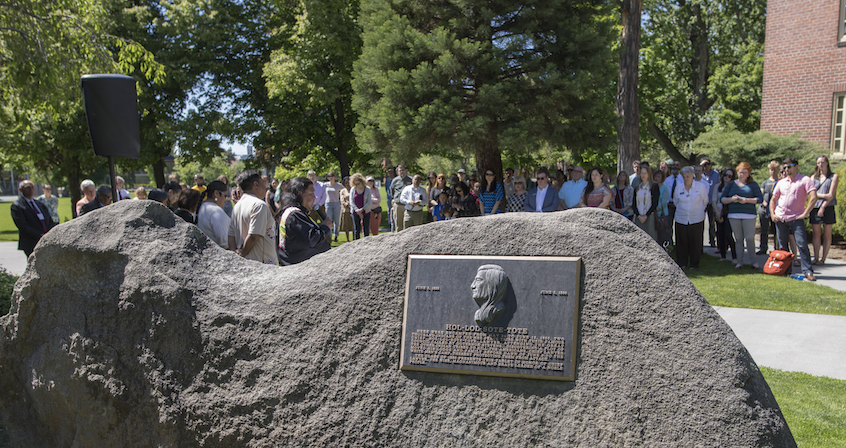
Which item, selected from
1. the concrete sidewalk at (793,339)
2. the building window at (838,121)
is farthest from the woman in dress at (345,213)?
the building window at (838,121)

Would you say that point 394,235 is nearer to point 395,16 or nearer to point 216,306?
point 216,306

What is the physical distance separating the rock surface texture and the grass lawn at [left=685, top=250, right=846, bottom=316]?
5015mm

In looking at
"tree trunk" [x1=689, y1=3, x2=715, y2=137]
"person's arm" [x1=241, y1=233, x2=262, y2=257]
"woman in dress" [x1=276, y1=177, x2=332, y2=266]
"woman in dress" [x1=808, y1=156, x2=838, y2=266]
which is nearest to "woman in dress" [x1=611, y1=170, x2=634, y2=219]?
"woman in dress" [x1=808, y1=156, x2=838, y2=266]

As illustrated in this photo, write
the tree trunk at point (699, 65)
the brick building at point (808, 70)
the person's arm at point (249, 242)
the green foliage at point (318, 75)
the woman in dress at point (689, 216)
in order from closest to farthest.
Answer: the person's arm at point (249, 242)
the woman in dress at point (689, 216)
the brick building at point (808, 70)
the green foliage at point (318, 75)
the tree trunk at point (699, 65)

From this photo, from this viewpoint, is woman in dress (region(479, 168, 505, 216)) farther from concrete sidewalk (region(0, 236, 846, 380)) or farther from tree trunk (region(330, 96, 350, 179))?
tree trunk (region(330, 96, 350, 179))

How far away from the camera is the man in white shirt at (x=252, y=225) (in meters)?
4.89

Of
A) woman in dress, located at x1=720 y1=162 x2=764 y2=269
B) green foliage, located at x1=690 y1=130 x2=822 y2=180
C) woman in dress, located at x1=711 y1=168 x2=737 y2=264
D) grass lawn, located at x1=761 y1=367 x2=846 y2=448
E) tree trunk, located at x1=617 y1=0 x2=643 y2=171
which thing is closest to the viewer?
grass lawn, located at x1=761 y1=367 x2=846 y2=448

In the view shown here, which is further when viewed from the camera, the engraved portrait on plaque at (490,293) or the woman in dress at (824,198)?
the woman in dress at (824,198)

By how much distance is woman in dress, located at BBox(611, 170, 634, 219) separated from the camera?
31.7 feet

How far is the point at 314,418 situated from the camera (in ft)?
10.1

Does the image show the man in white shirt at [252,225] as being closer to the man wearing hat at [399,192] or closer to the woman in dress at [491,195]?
the woman in dress at [491,195]

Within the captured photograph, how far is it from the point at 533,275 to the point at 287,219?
2.57 m

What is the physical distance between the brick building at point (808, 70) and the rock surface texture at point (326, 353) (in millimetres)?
15241

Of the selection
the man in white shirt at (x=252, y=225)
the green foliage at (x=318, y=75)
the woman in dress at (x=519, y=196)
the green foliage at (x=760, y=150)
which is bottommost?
the man in white shirt at (x=252, y=225)
